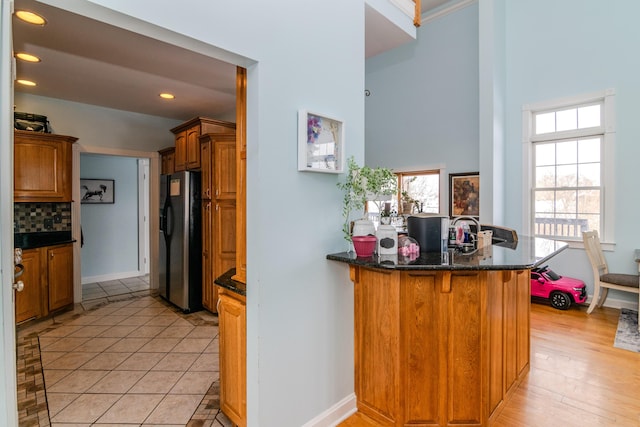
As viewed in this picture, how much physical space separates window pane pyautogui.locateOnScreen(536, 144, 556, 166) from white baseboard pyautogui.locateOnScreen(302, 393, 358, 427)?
181 inches

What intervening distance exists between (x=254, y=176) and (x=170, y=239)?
3.24m

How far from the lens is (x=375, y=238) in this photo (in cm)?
207

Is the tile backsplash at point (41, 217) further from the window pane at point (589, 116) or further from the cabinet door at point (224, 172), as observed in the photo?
the window pane at point (589, 116)

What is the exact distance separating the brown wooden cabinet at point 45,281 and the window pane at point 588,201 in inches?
275

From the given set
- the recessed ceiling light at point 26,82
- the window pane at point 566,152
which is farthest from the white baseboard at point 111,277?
the window pane at point 566,152

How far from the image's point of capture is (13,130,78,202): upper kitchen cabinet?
3848 mm

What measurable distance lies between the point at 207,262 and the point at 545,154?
5082 millimetres

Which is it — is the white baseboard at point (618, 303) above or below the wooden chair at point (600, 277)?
below

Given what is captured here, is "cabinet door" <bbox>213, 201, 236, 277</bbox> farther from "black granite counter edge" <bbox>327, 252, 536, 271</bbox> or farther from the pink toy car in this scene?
the pink toy car

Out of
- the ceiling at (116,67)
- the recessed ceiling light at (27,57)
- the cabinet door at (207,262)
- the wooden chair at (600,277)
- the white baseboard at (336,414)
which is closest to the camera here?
the white baseboard at (336,414)

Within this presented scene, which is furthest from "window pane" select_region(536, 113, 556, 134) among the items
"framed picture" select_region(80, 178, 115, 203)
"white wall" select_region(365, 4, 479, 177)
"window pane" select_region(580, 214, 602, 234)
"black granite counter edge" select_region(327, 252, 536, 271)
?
"framed picture" select_region(80, 178, 115, 203)

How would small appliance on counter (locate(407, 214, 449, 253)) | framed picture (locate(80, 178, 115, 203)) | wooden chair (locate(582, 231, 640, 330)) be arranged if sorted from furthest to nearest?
1. framed picture (locate(80, 178, 115, 203))
2. wooden chair (locate(582, 231, 640, 330))
3. small appliance on counter (locate(407, 214, 449, 253))

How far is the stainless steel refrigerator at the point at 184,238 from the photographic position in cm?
416

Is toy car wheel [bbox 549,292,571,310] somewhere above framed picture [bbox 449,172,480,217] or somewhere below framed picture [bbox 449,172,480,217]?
below
